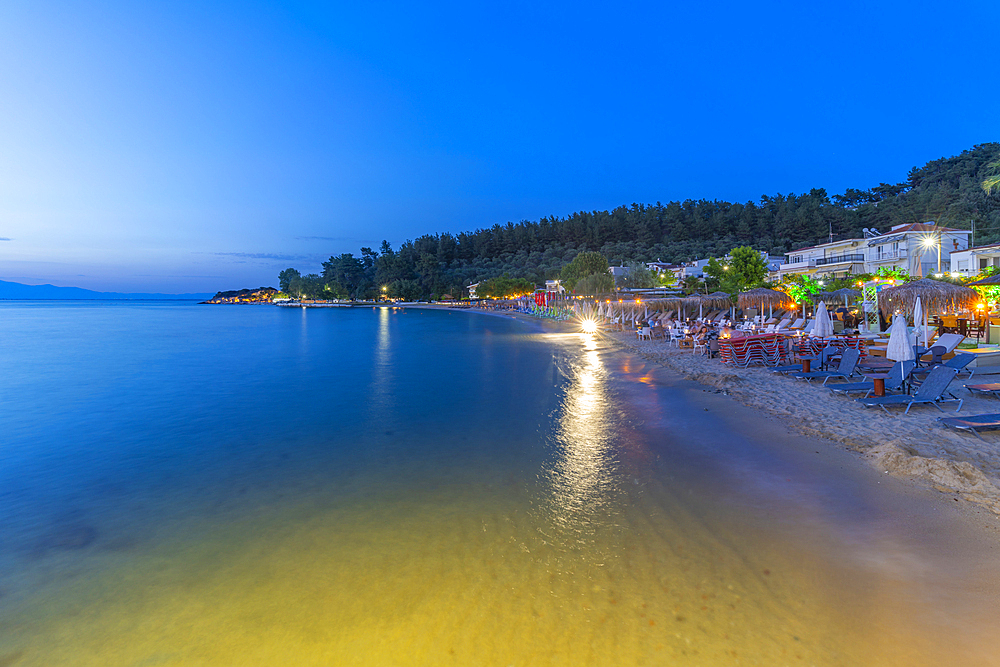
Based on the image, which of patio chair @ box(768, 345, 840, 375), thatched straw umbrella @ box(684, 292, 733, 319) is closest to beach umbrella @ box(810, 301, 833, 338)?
patio chair @ box(768, 345, 840, 375)

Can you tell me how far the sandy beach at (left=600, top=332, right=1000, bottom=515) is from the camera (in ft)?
15.7

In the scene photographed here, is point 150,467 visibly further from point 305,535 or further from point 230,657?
point 230,657

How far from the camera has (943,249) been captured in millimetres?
42156

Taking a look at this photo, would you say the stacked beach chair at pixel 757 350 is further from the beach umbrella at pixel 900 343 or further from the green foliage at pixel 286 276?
the green foliage at pixel 286 276

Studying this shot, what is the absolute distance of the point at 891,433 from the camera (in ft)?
20.4

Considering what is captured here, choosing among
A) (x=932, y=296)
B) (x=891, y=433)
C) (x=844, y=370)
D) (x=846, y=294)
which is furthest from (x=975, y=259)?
(x=891, y=433)

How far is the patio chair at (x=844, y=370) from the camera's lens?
9109 millimetres

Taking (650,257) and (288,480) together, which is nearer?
(288,480)

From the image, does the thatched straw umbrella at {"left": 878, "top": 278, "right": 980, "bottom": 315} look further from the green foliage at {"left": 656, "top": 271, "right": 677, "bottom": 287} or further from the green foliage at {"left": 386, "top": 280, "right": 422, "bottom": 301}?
the green foliage at {"left": 386, "top": 280, "right": 422, "bottom": 301}

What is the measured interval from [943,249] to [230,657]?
5630 centimetres

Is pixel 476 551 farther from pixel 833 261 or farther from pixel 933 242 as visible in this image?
pixel 833 261

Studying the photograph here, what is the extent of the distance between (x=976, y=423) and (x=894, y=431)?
802mm

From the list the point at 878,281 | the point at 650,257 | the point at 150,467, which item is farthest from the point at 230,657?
the point at 650,257

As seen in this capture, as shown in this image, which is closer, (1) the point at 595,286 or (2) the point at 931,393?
(2) the point at 931,393
